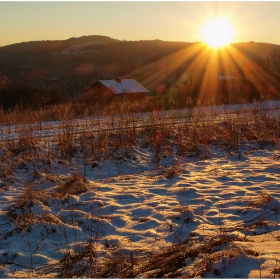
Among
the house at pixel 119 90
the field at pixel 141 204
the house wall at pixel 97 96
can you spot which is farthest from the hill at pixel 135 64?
the field at pixel 141 204

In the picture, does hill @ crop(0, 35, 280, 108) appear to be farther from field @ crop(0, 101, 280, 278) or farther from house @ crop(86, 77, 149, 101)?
field @ crop(0, 101, 280, 278)

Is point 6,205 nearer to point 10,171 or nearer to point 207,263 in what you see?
point 10,171

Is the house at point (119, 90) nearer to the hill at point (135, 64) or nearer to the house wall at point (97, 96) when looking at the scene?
the house wall at point (97, 96)

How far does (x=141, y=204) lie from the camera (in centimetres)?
595

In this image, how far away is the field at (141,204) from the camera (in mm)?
3918

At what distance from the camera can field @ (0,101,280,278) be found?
12.9ft

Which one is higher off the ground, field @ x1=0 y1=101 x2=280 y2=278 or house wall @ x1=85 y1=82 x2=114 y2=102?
house wall @ x1=85 y1=82 x2=114 y2=102

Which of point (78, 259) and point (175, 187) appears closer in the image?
point (78, 259)

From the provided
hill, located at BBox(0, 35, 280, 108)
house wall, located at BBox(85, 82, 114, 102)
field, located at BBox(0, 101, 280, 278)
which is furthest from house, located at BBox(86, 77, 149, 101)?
field, located at BBox(0, 101, 280, 278)

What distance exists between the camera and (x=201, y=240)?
4480 mm

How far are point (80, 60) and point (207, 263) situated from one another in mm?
88151

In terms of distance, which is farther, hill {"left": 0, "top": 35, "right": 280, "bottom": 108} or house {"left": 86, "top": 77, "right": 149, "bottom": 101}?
hill {"left": 0, "top": 35, "right": 280, "bottom": 108}

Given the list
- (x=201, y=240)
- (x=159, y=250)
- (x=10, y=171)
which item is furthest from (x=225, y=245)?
(x=10, y=171)

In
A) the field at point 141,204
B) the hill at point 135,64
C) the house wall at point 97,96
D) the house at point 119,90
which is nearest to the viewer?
the field at point 141,204
